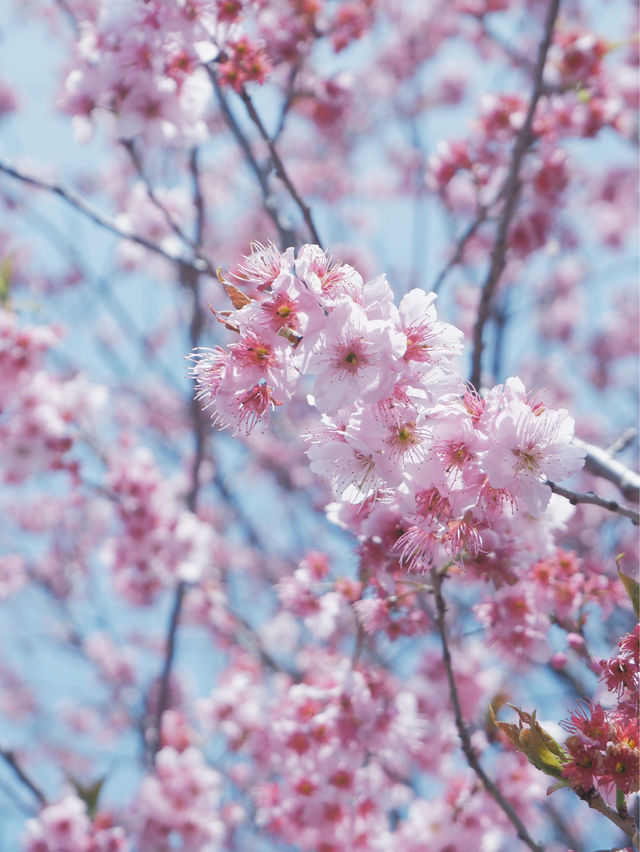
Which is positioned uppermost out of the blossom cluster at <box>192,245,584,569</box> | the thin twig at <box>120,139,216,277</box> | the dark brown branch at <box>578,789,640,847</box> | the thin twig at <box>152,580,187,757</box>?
the thin twig at <box>120,139,216,277</box>

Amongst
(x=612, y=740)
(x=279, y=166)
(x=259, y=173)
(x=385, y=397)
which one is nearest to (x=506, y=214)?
(x=279, y=166)

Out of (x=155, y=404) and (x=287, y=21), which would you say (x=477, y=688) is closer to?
(x=287, y=21)

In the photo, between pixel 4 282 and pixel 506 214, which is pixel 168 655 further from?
pixel 506 214

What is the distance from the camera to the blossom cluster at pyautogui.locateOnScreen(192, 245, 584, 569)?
60.1 inches

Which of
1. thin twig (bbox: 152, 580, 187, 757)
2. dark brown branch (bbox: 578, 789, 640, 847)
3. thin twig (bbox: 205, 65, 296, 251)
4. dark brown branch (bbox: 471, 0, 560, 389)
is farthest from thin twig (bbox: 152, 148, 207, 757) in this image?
dark brown branch (bbox: 578, 789, 640, 847)

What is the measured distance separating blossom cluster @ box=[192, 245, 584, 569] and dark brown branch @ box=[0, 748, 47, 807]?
7.69 feet

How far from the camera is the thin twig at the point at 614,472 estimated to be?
2191 millimetres

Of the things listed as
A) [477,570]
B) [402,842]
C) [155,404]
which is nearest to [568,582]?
[477,570]

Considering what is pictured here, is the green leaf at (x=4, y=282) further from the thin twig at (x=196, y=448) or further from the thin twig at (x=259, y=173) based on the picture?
the thin twig at (x=259, y=173)

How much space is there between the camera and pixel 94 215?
327 centimetres

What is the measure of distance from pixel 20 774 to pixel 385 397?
2.81 metres

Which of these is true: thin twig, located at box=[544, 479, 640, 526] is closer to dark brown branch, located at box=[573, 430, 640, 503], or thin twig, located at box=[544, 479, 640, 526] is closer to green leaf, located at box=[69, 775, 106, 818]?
dark brown branch, located at box=[573, 430, 640, 503]

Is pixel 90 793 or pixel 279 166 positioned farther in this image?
pixel 90 793

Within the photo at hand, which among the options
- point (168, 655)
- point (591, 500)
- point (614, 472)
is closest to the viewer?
point (591, 500)
